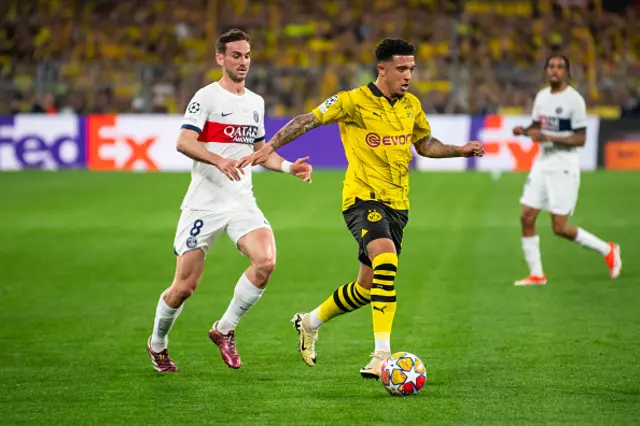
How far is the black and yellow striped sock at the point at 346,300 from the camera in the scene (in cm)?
815

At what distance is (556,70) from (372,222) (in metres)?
4.98

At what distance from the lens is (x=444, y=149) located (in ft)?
27.3

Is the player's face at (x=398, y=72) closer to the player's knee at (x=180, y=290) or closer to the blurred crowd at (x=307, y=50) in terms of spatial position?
the player's knee at (x=180, y=290)

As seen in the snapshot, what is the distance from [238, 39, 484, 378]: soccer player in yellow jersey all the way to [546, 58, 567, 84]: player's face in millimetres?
4243

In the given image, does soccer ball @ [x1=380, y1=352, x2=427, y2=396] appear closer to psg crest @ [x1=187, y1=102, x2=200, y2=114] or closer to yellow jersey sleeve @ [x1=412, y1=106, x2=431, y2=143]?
yellow jersey sleeve @ [x1=412, y1=106, x2=431, y2=143]

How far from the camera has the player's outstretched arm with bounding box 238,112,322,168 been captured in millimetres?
7638

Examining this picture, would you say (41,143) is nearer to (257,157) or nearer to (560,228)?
(560,228)

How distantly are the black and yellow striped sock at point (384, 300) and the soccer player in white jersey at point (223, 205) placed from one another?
805 mm

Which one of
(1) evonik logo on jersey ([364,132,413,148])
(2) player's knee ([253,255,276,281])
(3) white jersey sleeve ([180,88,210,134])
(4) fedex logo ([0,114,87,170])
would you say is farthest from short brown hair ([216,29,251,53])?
(4) fedex logo ([0,114,87,170])

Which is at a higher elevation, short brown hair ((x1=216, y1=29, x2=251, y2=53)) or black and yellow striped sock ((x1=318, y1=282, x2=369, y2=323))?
short brown hair ((x1=216, y1=29, x2=251, y2=53))

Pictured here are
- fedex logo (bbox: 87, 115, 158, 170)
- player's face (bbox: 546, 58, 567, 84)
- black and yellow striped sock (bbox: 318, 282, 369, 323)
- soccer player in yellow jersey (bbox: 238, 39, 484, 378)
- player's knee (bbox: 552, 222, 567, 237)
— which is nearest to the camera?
soccer player in yellow jersey (bbox: 238, 39, 484, 378)

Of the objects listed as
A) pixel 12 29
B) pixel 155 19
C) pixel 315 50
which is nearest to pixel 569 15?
pixel 315 50

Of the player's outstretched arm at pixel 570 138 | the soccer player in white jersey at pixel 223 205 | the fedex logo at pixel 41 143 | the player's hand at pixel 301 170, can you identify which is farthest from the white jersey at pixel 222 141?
the fedex logo at pixel 41 143

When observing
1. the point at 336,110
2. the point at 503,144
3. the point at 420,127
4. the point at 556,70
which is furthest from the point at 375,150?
the point at 503,144
